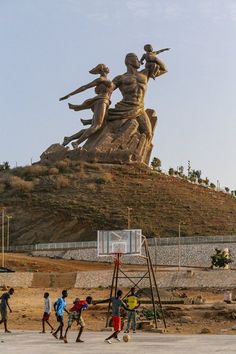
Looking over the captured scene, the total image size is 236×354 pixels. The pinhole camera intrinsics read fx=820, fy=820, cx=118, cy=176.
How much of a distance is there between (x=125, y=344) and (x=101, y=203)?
186 feet

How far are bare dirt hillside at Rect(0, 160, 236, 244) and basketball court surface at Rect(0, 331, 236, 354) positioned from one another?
157 feet

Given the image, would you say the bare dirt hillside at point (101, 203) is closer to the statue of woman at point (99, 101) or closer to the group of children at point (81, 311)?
the statue of woman at point (99, 101)

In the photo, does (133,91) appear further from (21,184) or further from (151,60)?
(21,184)

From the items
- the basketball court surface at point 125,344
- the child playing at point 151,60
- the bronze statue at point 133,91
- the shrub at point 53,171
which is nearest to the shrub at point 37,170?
the shrub at point 53,171

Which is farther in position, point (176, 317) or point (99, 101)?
point (99, 101)

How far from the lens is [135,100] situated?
83375mm

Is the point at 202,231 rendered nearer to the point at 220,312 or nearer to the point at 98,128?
the point at 98,128

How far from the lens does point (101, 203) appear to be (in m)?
77.8

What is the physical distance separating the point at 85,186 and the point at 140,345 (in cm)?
6006

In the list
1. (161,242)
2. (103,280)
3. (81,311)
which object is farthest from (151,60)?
(81,311)

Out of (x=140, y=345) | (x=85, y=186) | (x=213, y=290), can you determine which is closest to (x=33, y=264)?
(x=213, y=290)

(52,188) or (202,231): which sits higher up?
(52,188)

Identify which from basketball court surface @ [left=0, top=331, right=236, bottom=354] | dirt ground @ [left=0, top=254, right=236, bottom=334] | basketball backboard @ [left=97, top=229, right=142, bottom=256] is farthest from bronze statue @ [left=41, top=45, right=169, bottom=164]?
basketball court surface @ [left=0, top=331, right=236, bottom=354]

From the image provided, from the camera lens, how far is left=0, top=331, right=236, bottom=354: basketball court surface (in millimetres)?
19484
